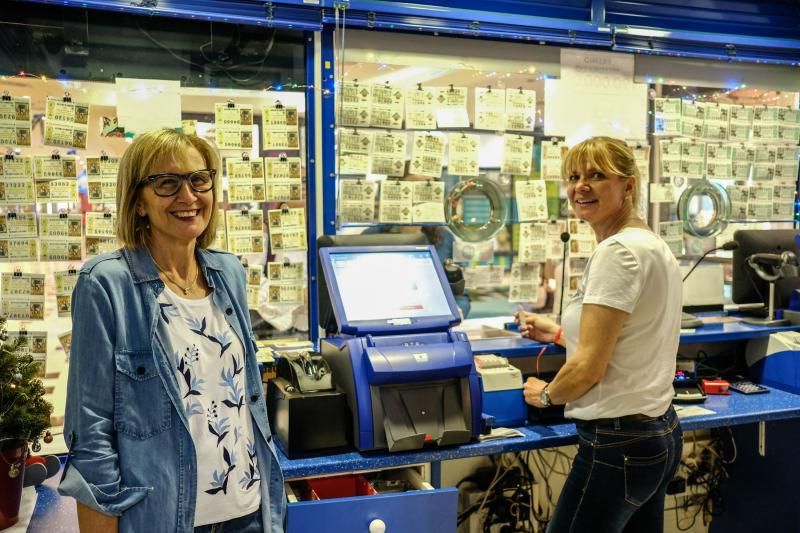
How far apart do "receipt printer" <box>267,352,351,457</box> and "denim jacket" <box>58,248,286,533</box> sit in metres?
0.76

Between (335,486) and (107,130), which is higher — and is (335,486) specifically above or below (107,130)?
below

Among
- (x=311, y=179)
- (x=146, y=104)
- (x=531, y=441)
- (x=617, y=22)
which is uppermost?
(x=617, y=22)

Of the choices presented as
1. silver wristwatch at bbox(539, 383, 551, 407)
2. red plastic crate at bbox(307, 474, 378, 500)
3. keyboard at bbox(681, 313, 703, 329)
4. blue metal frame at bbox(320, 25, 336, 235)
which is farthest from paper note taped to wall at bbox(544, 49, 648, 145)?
red plastic crate at bbox(307, 474, 378, 500)

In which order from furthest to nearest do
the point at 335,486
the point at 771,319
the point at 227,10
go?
the point at 771,319 < the point at 227,10 < the point at 335,486

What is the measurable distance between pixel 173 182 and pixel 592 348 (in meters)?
1.19

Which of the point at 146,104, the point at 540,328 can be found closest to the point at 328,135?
the point at 146,104

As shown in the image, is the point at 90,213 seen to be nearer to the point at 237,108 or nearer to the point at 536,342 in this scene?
the point at 237,108

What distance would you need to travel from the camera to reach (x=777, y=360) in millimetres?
3350

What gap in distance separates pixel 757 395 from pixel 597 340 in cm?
153

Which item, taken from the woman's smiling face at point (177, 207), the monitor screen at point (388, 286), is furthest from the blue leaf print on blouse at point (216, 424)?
the monitor screen at point (388, 286)

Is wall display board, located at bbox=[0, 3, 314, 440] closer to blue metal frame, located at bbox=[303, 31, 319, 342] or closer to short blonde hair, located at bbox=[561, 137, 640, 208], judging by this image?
blue metal frame, located at bbox=[303, 31, 319, 342]

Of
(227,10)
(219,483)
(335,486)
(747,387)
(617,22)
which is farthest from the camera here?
(617,22)

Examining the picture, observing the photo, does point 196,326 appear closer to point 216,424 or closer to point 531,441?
point 216,424

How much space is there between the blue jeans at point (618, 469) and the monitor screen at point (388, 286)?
69cm
